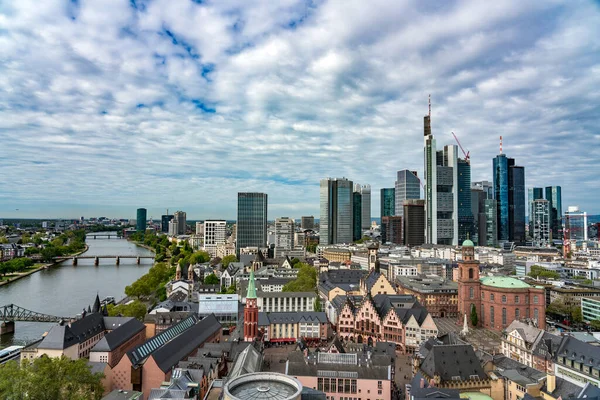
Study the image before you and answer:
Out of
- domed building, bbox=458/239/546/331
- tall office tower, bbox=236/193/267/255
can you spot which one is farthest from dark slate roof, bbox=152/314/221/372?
tall office tower, bbox=236/193/267/255

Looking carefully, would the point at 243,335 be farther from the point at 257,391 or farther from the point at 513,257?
the point at 513,257

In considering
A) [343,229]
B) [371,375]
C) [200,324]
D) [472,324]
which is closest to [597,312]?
[472,324]

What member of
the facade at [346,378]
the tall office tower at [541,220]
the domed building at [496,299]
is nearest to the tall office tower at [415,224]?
the tall office tower at [541,220]

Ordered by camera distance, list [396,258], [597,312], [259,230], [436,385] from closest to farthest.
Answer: [436,385]
[597,312]
[396,258]
[259,230]

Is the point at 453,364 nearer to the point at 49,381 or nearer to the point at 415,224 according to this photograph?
the point at 49,381

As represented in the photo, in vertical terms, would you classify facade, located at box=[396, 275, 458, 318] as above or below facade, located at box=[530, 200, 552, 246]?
below

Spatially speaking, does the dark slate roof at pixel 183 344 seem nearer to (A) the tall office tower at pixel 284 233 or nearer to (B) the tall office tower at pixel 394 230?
(A) the tall office tower at pixel 284 233

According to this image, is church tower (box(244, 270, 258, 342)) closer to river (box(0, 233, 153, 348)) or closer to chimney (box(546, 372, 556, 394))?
chimney (box(546, 372, 556, 394))
